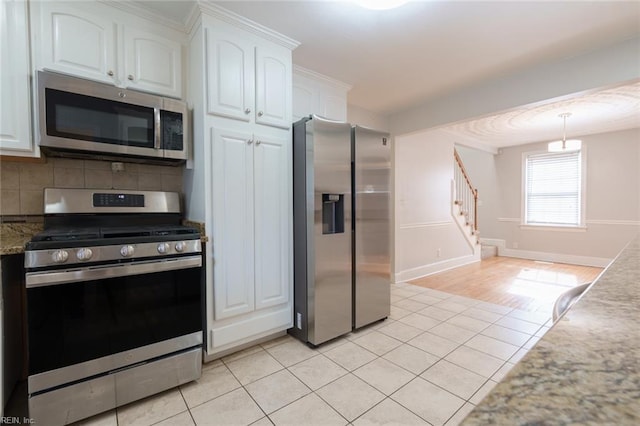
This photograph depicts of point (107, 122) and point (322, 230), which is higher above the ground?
point (107, 122)

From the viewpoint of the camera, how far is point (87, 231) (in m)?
1.67

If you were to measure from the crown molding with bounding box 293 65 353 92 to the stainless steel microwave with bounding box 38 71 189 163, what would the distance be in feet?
4.23

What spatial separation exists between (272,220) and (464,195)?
479cm

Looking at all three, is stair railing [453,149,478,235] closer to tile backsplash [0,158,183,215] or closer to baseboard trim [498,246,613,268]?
baseboard trim [498,246,613,268]

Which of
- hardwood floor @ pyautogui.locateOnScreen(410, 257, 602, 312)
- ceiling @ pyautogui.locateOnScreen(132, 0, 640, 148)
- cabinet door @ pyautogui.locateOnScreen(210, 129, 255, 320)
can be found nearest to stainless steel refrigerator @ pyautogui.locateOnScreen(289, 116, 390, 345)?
cabinet door @ pyautogui.locateOnScreen(210, 129, 255, 320)

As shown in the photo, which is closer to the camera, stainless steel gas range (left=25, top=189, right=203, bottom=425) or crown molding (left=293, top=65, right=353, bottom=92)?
stainless steel gas range (left=25, top=189, right=203, bottom=425)

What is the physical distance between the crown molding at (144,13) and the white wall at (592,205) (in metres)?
6.75

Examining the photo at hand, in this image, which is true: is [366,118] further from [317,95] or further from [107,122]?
[107,122]

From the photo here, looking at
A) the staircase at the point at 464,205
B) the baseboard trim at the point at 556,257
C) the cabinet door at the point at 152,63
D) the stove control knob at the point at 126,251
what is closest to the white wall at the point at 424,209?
the staircase at the point at 464,205

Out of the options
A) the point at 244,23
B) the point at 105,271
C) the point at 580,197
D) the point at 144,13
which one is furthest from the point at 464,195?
the point at 105,271

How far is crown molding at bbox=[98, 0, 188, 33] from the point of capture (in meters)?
1.92

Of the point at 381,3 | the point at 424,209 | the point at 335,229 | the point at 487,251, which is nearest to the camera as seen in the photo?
the point at 381,3

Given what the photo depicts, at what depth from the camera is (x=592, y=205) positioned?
5461 millimetres

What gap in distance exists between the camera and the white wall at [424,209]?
435cm
